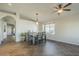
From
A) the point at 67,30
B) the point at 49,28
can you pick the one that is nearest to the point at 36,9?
the point at 49,28

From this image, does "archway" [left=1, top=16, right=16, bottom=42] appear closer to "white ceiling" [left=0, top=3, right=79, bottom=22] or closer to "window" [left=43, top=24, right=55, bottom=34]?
"white ceiling" [left=0, top=3, right=79, bottom=22]

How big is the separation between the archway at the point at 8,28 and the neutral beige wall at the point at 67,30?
1590 millimetres

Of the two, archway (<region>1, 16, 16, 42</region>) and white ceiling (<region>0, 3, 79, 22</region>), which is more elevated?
white ceiling (<region>0, 3, 79, 22</region>)

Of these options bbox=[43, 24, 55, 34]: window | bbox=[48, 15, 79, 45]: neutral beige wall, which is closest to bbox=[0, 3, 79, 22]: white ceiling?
bbox=[43, 24, 55, 34]: window

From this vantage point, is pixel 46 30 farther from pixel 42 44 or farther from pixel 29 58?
pixel 29 58

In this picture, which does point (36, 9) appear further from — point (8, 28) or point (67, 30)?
point (67, 30)

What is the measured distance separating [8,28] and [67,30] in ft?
8.41

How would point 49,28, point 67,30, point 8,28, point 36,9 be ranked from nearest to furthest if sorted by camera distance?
point 8,28 → point 36,9 → point 49,28 → point 67,30

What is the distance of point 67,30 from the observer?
455 cm

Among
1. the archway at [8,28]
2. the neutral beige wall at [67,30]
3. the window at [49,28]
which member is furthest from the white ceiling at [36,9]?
the neutral beige wall at [67,30]

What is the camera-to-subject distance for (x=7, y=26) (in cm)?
349

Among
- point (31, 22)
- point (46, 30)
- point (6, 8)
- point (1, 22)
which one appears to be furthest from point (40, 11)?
point (1, 22)

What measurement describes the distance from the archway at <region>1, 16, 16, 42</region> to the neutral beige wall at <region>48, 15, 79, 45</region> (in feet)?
5.22

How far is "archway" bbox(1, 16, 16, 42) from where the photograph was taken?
11.5ft
